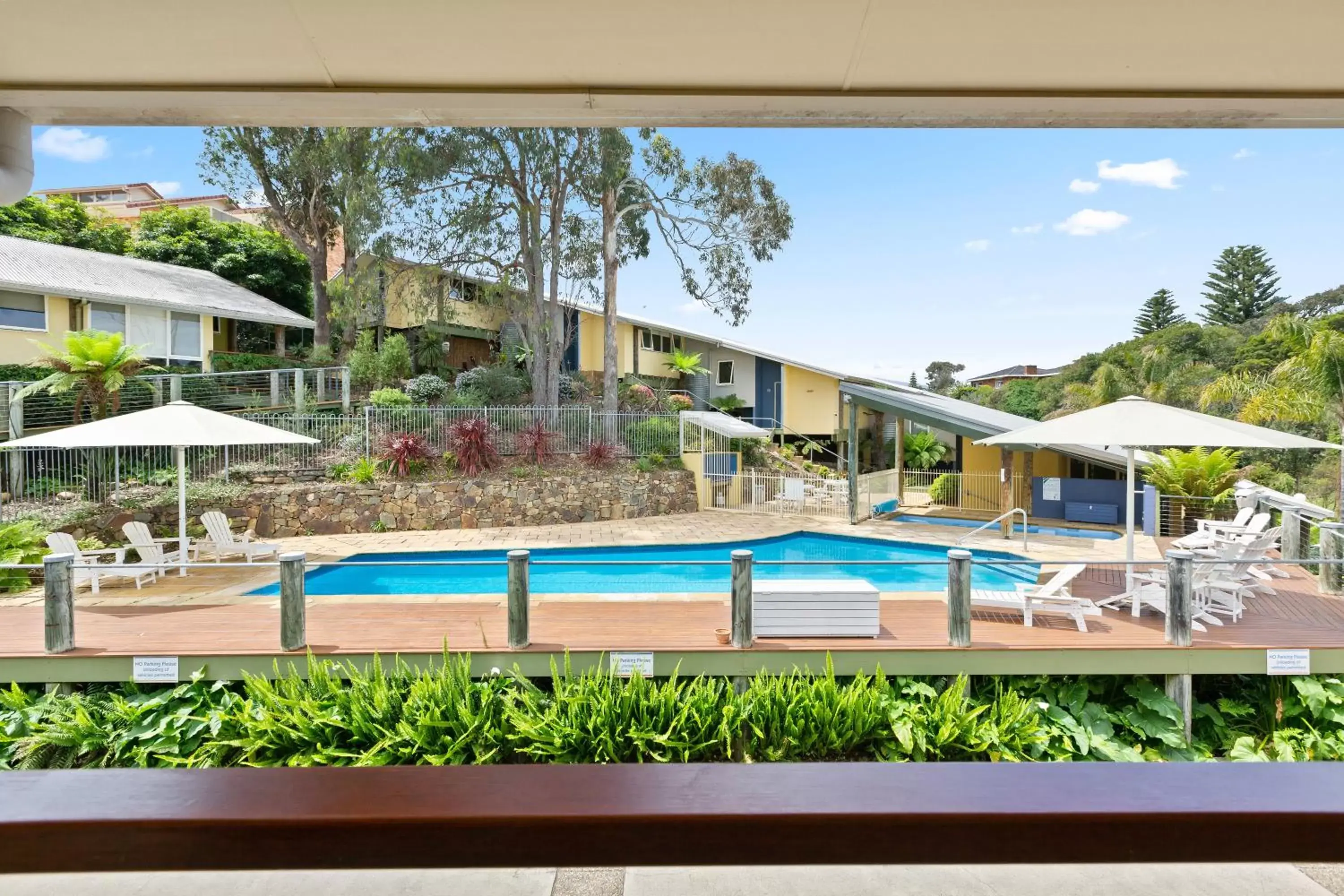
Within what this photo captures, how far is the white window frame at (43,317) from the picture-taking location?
1512cm

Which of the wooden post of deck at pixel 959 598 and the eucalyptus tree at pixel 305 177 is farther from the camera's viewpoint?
the eucalyptus tree at pixel 305 177

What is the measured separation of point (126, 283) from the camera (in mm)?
17234

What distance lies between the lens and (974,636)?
21.8 feet

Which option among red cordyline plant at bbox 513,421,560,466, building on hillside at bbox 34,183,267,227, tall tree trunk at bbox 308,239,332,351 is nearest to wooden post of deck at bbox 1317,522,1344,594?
red cordyline plant at bbox 513,421,560,466

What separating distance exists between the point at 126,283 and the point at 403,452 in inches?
332

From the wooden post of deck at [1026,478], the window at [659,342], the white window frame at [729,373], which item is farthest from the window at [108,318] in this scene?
the wooden post of deck at [1026,478]

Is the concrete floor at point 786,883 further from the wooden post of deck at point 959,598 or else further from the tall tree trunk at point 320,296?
the tall tree trunk at point 320,296

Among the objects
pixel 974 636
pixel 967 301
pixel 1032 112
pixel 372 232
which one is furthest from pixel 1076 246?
pixel 1032 112

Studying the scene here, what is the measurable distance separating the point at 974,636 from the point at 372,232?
16.5 metres

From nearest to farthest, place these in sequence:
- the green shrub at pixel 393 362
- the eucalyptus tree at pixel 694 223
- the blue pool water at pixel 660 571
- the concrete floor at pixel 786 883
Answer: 1. the concrete floor at pixel 786 883
2. the blue pool water at pixel 660 571
3. the green shrub at pixel 393 362
4. the eucalyptus tree at pixel 694 223

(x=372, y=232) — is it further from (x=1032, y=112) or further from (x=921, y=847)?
(x=921, y=847)

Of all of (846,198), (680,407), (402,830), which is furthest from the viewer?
(846,198)

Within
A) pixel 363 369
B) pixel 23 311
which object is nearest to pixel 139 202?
pixel 23 311

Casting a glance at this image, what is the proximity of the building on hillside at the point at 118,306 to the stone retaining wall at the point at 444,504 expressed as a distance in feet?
13.6
